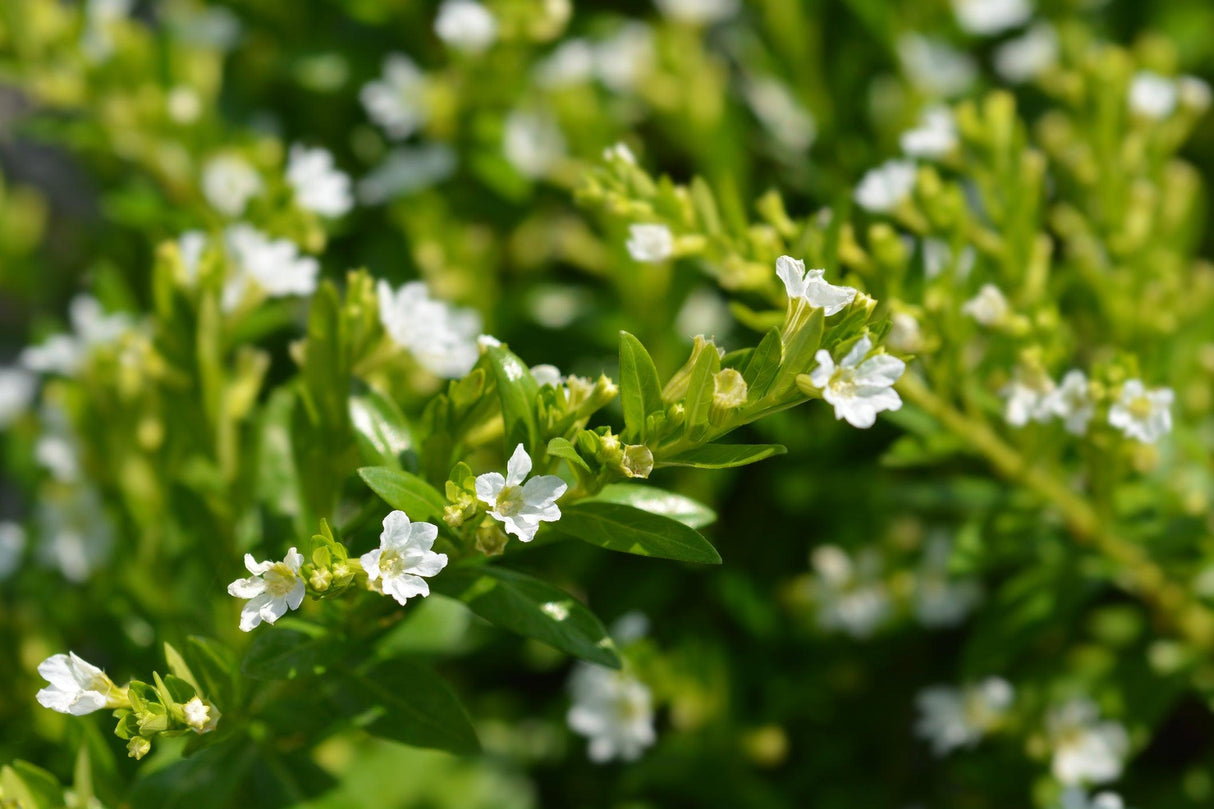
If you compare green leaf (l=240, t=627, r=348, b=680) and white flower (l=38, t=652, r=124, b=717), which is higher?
white flower (l=38, t=652, r=124, b=717)

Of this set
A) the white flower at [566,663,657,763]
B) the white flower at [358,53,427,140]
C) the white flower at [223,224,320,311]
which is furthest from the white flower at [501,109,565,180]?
the white flower at [566,663,657,763]

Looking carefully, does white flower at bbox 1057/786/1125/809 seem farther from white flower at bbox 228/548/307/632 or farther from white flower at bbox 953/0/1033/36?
white flower at bbox 953/0/1033/36

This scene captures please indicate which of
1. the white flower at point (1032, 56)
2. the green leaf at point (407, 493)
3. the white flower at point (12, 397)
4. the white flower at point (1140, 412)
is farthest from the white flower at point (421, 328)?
the white flower at point (1032, 56)

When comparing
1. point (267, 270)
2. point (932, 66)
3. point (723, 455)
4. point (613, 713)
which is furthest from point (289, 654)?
point (932, 66)

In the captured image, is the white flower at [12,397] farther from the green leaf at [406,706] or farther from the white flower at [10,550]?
the green leaf at [406,706]

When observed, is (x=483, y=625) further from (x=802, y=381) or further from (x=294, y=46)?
(x=294, y=46)

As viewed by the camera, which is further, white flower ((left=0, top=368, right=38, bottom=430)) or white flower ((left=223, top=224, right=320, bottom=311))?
white flower ((left=0, top=368, right=38, bottom=430))

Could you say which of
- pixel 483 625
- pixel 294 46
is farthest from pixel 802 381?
pixel 294 46
